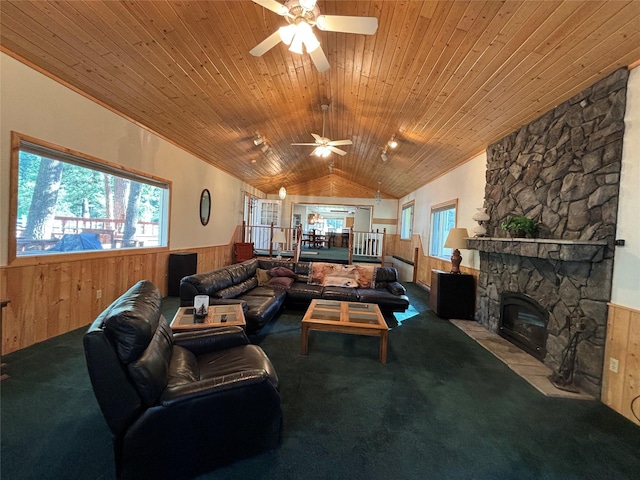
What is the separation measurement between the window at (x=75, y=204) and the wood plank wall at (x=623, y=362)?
208 inches

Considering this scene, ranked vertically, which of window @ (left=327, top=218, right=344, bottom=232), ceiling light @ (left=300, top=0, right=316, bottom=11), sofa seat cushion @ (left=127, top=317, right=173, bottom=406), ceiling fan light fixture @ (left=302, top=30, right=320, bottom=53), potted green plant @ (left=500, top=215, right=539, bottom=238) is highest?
ceiling light @ (left=300, top=0, right=316, bottom=11)

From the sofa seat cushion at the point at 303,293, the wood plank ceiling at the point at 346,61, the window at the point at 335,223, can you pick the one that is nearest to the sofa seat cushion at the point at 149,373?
the wood plank ceiling at the point at 346,61

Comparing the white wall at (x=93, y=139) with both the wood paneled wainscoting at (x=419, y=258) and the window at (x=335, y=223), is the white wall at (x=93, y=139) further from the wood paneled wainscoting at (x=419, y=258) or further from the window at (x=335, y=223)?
the window at (x=335, y=223)

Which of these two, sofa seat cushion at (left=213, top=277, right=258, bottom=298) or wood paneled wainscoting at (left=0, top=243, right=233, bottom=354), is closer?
wood paneled wainscoting at (left=0, top=243, right=233, bottom=354)

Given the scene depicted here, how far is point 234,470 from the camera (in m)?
1.54

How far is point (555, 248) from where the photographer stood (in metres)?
2.61

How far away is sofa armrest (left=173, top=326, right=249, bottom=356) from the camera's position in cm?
212

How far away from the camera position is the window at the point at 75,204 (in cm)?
282

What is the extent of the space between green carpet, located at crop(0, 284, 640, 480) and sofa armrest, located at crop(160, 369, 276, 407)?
481 millimetres

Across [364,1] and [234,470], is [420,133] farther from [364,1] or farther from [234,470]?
[234,470]

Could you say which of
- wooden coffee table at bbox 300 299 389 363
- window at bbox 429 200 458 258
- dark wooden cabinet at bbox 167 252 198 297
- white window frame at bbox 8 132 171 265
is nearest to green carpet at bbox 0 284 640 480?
wooden coffee table at bbox 300 299 389 363

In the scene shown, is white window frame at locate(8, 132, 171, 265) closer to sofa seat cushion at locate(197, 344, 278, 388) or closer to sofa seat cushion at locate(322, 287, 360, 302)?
sofa seat cushion at locate(197, 344, 278, 388)

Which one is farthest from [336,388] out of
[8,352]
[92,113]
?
[92,113]

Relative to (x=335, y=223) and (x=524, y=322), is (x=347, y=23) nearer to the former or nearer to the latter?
(x=524, y=322)
